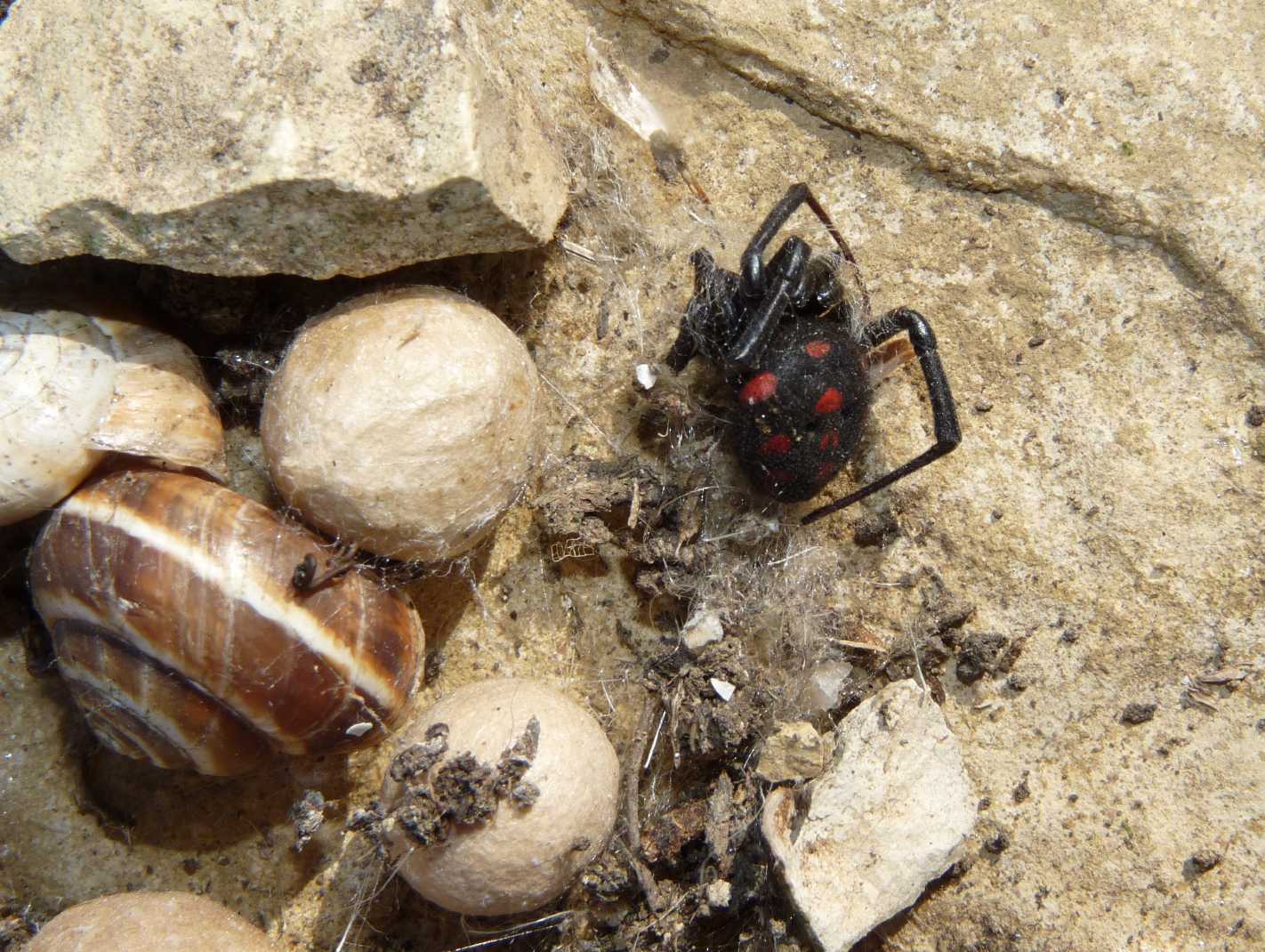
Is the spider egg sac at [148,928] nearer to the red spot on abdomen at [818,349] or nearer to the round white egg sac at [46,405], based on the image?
the round white egg sac at [46,405]

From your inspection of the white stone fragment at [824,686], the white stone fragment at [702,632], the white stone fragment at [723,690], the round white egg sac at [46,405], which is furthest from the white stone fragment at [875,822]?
the round white egg sac at [46,405]

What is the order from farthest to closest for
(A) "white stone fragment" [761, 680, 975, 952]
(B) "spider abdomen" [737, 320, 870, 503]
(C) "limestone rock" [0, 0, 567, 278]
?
1. (B) "spider abdomen" [737, 320, 870, 503]
2. (A) "white stone fragment" [761, 680, 975, 952]
3. (C) "limestone rock" [0, 0, 567, 278]

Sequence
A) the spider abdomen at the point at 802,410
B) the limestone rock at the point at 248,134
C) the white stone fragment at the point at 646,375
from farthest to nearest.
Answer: the white stone fragment at the point at 646,375 → the spider abdomen at the point at 802,410 → the limestone rock at the point at 248,134

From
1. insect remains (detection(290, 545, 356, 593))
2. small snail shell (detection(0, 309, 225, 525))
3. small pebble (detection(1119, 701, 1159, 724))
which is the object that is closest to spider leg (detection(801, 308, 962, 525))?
small pebble (detection(1119, 701, 1159, 724))

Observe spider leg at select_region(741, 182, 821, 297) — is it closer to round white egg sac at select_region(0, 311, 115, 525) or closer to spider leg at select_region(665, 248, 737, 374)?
spider leg at select_region(665, 248, 737, 374)

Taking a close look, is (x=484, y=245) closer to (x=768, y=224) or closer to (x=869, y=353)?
(x=768, y=224)

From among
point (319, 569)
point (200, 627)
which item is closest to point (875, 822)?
point (319, 569)

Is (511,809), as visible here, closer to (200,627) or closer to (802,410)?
(200,627)
